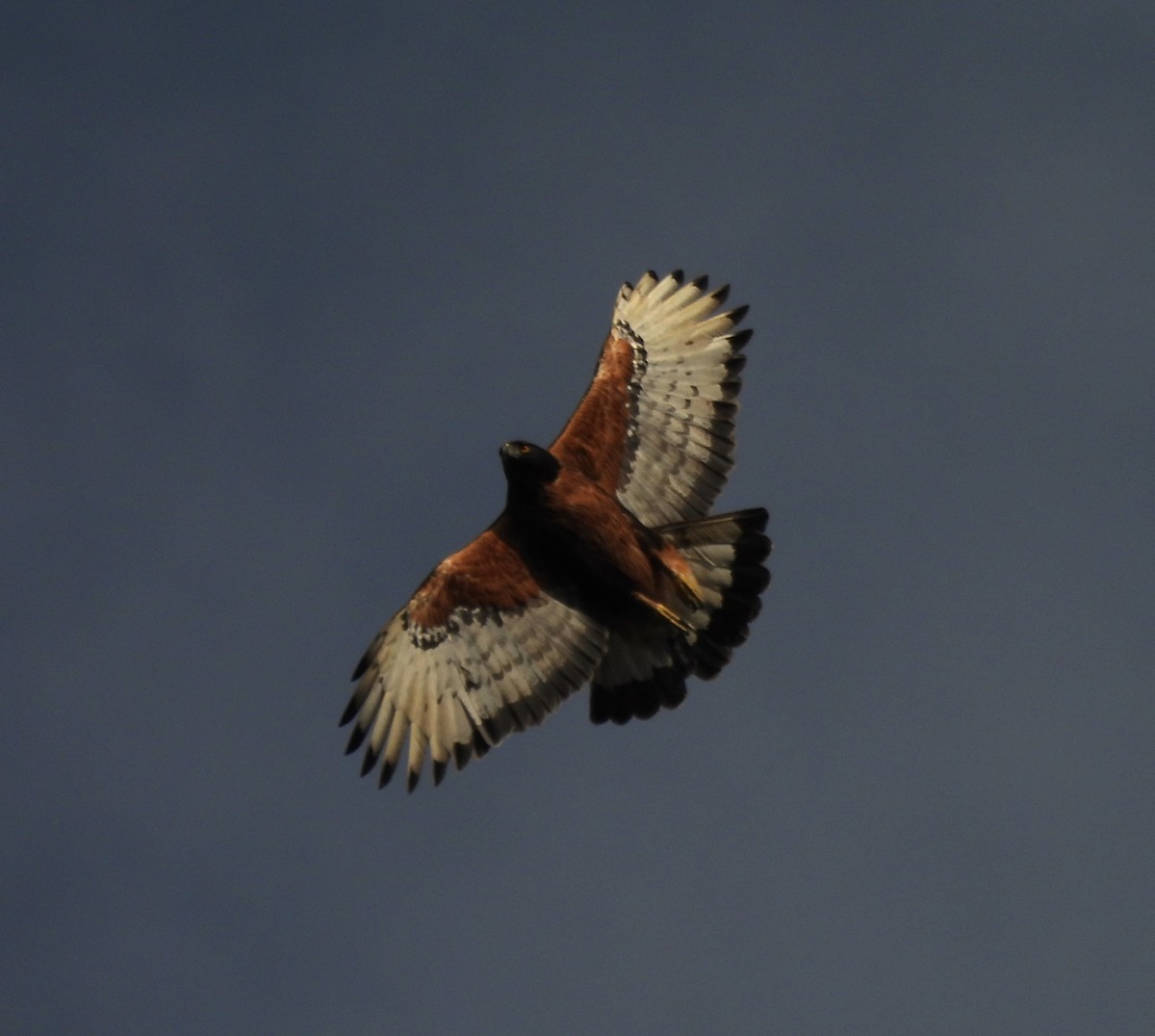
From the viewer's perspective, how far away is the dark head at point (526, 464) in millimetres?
13820

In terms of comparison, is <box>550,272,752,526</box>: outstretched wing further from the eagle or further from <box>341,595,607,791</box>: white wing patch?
<box>341,595,607,791</box>: white wing patch

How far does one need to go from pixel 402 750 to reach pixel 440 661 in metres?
0.80

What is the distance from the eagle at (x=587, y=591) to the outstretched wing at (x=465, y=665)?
11mm

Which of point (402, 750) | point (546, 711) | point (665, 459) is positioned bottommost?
point (402, 750)

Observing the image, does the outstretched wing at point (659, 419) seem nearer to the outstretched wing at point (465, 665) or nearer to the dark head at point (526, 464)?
the dark head at point (526, 464)

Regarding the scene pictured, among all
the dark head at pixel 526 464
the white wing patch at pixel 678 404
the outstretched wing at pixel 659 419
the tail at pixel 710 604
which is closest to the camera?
the dark head at pixel 526 464

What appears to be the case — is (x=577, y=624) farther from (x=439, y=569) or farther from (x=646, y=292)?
(x=646, y=292)

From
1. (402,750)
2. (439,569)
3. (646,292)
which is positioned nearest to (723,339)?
(646,292)

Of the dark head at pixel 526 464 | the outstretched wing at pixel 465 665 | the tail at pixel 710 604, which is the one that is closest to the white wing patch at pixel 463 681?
the outstretched wing at pixel 465 665

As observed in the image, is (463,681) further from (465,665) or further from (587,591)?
(587,591)

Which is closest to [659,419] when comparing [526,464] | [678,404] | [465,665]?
[678,404]

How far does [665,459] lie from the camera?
14875mm

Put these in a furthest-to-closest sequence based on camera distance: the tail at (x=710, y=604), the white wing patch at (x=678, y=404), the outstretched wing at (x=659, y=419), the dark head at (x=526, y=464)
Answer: the white wing patch at (x=678, y=404), the outstretched wing at (x=659, y=419), the tail at (x=710, y=604), the dark head at (x=526, y=464)

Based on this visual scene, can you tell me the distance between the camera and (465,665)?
46.6 ft
